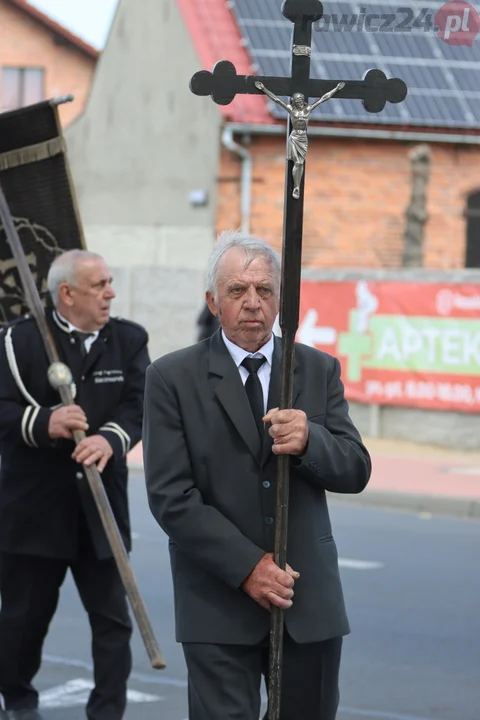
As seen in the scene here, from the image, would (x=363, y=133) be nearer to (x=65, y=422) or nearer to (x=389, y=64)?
(x=389, y=64)

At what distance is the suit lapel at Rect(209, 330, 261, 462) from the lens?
11.9 ft

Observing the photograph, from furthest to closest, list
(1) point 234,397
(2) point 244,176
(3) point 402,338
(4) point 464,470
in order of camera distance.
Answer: (2) point 244,176 < (3) point 402,338 < (4) point 464,470 < (1) point 234,397

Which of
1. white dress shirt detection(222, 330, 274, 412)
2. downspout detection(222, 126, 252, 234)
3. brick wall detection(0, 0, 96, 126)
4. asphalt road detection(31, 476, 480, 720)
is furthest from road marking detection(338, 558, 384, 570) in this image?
brick wall detection(0, 0, 96, 126)

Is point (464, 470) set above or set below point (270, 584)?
above

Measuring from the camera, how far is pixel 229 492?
142 inches

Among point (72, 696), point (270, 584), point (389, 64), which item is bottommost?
point (72, 696)

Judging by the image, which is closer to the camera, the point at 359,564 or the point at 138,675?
the point at 138,675

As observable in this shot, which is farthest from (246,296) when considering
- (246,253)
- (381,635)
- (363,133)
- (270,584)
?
(363,133)

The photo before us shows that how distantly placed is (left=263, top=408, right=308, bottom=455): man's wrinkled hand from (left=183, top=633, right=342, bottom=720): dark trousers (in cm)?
50

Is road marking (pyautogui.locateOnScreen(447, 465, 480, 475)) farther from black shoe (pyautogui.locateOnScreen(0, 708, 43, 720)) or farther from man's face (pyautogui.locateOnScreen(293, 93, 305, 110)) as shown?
man's face (pyautogui.locateOnScreen(293, 93, 305, 110))

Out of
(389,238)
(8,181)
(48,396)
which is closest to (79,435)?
(48,396)

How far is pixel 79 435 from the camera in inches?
197

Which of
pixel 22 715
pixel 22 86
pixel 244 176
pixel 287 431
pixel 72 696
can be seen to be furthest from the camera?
pixel 22 86

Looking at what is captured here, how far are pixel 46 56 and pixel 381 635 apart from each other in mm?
30767
